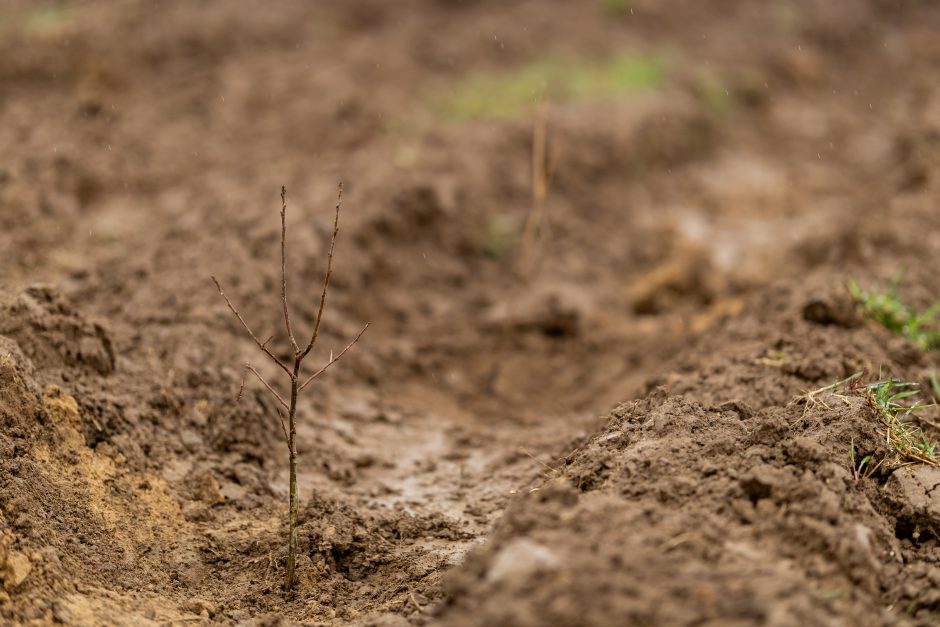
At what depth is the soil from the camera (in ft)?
8.61

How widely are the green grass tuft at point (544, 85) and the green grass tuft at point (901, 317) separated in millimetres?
3706

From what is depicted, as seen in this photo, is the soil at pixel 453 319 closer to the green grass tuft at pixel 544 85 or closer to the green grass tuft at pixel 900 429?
the green grass tuft at pixel 900 429

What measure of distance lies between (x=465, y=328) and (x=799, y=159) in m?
4.68

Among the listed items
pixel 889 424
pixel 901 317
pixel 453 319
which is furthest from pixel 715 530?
pixel 453 319

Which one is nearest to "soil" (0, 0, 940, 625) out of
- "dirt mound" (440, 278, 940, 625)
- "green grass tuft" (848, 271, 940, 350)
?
"dirt mound" (440, 278, 940, 625)

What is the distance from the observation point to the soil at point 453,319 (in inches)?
103

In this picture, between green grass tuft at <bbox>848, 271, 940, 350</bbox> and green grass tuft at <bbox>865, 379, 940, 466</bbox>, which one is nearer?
green grass tuft at <bbox>865, 379, 940, 466</bbox>

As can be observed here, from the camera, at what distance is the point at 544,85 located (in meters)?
7.79

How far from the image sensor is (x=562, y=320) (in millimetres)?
5852

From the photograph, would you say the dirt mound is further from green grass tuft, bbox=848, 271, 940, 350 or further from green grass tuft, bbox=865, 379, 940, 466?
green grass tuft, bbox=848, 271, 940, 350

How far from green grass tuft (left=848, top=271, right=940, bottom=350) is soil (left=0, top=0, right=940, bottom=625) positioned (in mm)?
120

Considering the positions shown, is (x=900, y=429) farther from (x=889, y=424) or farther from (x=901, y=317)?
(x=901, y=317)

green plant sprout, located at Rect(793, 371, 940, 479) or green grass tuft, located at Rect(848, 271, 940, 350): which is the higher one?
green grass tuft, located at Rect(848, 271, 940, 350)

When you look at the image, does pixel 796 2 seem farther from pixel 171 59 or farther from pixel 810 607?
pixel 810 607
